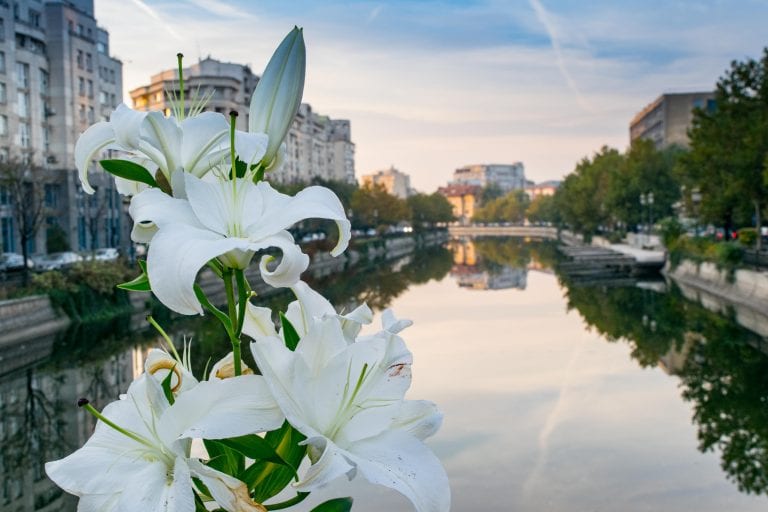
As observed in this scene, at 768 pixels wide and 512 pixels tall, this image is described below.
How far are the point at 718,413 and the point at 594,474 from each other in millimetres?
3667

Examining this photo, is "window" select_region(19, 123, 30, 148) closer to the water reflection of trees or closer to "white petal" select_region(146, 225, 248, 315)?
the water reflection of trees

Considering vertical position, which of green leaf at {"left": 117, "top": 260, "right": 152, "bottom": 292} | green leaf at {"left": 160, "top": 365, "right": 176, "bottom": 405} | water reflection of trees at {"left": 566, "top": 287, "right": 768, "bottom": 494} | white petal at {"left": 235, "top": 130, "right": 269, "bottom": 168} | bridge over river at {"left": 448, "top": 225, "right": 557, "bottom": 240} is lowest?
bridge over river at {"left": 448, "top": 225, "right": 557, "bottom": 240}

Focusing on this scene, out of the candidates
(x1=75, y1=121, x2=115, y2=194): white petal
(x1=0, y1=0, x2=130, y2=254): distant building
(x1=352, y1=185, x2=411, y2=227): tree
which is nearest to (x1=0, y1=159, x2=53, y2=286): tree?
(x1=0, y1=0, x2=130, y2=254): distant building

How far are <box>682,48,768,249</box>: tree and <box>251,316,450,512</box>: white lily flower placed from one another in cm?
2512

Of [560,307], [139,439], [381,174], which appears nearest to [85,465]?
[139,439]

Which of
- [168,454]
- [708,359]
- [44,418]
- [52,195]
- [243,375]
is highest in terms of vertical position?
[52,195]

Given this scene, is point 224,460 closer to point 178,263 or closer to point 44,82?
point 178,263

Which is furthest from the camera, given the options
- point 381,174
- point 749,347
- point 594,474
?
point 381,174

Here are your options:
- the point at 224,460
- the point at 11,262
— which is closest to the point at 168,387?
the point at 224,460

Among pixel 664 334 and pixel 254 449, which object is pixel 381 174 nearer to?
pixel 664 334

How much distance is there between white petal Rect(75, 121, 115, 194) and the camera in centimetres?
140

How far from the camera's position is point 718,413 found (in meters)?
12.4

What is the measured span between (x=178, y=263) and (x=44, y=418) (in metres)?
12.8

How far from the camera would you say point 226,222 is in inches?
47.7
